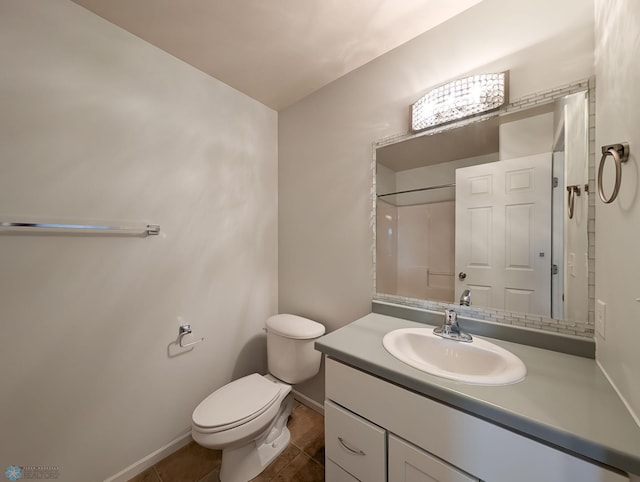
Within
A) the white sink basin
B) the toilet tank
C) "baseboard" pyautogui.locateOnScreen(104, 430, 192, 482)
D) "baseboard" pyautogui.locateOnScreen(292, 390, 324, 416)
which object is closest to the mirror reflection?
the white sink basin

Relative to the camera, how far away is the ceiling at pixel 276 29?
1.17m

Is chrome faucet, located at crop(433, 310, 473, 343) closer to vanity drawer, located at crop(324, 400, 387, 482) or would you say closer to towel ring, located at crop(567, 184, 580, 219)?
vanity drawer, located at crop(324, 400, 387, 482)

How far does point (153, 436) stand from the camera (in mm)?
1398

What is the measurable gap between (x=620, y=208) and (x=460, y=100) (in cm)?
75

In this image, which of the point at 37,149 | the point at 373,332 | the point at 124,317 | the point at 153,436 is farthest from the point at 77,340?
the point at 373,332

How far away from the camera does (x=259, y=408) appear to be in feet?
4.09

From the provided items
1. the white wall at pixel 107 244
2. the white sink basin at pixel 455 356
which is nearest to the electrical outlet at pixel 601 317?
the white sink basin at pixel 455 356

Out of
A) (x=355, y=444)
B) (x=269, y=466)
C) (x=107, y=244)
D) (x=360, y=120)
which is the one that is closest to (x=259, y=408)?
(x=269, y=466)

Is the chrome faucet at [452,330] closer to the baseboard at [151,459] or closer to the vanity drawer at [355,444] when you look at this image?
the vanity drawer at [355,444]

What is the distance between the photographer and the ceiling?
1.17m

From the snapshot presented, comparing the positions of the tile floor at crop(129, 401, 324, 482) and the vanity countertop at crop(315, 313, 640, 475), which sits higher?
the vanity countertop at crop(315, 313, 640, 475)

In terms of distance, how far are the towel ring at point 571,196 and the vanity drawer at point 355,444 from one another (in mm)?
1084

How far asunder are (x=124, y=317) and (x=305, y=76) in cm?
181

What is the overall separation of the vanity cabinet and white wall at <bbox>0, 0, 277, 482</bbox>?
103 centimetres
